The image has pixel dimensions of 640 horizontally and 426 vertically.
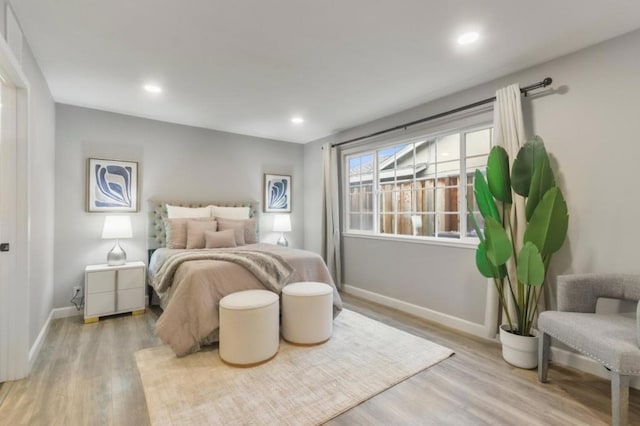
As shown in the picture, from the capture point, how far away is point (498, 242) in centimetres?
228

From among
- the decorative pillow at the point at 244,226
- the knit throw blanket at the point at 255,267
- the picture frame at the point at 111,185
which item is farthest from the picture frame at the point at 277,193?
the knit throw blanket at the point at 255,267

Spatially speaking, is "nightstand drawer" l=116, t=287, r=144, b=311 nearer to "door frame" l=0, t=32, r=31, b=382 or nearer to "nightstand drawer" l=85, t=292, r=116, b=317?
"nightstand drawer" l=85, t=292, r=116, b=317

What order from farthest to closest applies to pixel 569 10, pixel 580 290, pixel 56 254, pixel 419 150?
1. pixel 419 150
2. pixel 56 254
3. pixel 580 290
4. pixel 569 10

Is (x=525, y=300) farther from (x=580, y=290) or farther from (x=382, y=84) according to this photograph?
(x=382, y=84)

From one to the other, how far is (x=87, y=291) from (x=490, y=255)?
3951 mm

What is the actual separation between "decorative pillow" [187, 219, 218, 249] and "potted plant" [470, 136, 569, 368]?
10.1 feet

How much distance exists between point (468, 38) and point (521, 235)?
1.58 meters

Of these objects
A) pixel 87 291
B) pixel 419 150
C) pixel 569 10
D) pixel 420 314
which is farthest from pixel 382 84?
pixel 87 291

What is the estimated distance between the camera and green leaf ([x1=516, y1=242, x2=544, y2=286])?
6.81 ft

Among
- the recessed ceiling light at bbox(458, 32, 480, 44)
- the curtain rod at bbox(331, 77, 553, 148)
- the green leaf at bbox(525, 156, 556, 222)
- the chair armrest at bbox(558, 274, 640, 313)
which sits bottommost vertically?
the chair armrest at bbox(558, 274, 640, 313)

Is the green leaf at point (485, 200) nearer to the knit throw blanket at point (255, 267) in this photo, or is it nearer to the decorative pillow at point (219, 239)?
the knit throw blanket at point (255, 267)

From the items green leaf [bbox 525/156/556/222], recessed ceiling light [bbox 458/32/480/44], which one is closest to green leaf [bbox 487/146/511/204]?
green leaf [bbox 525/156/556/222]

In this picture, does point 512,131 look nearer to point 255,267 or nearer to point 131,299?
point 255,267

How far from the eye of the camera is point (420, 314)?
345 cm
